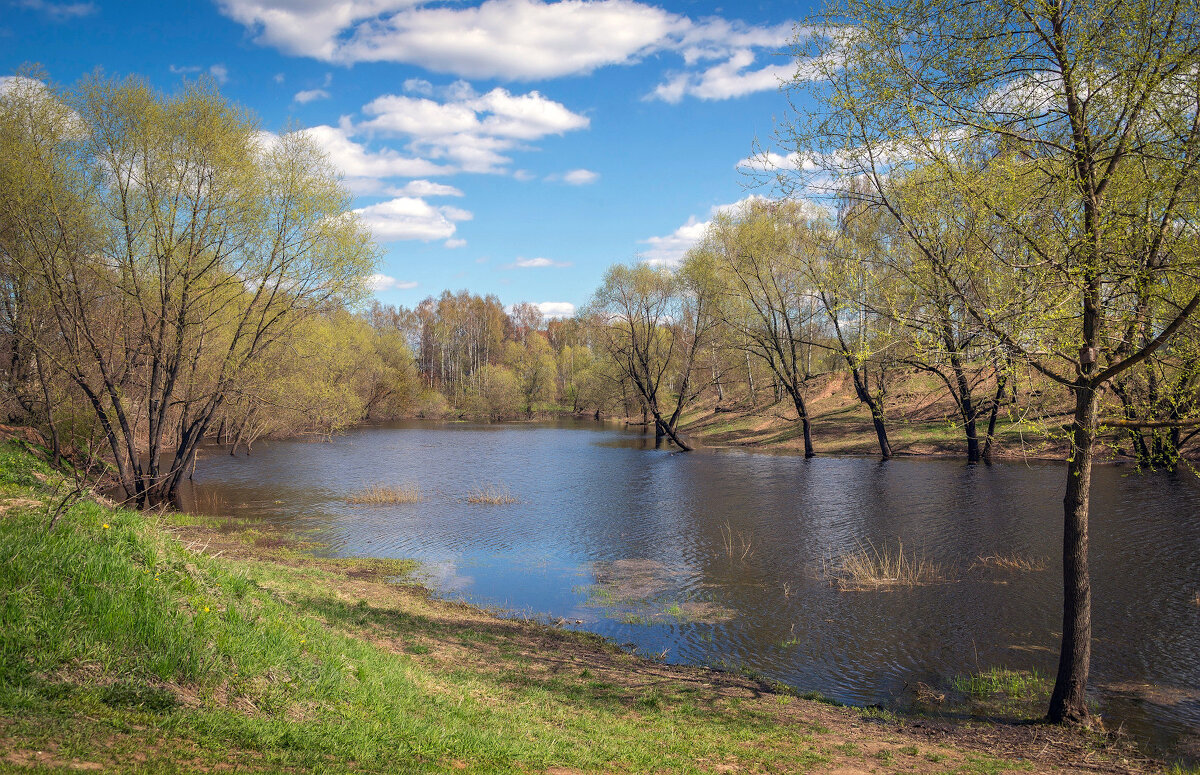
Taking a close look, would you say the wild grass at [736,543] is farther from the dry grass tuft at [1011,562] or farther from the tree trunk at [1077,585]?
the tree trunk at [1077,585]

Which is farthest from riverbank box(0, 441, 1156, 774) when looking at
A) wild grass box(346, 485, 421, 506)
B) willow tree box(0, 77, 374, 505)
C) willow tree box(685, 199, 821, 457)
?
willow tree box(685, 199, 821, 457)

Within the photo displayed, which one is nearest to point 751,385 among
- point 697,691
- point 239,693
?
point 697,691

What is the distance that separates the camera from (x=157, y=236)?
2092cm

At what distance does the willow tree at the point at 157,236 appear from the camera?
1942 centimetres

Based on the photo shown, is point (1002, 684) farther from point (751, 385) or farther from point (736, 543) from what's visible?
point (751, 385)

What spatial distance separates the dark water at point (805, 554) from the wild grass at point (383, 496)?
0.81 metres

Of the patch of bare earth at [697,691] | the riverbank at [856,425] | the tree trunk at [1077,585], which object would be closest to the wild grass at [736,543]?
the patch of bare earth at [697,691]

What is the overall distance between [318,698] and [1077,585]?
377 inches

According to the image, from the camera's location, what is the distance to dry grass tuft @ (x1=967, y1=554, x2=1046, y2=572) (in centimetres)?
1598

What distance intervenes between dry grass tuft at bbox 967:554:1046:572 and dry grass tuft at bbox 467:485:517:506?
56.3 ft

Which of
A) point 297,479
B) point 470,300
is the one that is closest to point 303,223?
point 297,479

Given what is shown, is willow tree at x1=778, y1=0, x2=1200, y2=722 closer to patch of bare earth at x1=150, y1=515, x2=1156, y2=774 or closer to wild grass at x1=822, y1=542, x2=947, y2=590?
patch of bare earth at x1=150, y1=515, x2=1156, y2=774

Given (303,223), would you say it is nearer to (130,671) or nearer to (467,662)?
(467,662)

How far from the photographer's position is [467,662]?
9688mm
